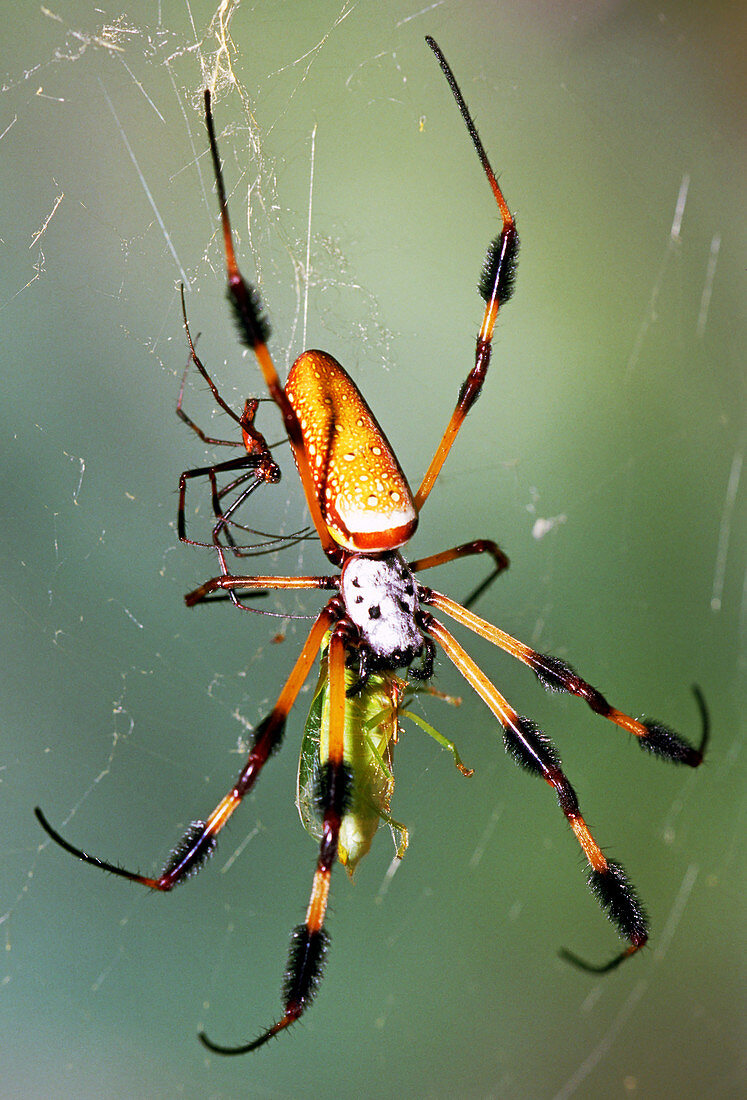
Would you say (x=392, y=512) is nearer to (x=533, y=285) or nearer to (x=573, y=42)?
(x=533, y=285)

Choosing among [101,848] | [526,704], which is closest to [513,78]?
[526,704]

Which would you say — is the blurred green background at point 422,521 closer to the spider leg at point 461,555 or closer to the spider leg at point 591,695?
the spider leg at point 591,695

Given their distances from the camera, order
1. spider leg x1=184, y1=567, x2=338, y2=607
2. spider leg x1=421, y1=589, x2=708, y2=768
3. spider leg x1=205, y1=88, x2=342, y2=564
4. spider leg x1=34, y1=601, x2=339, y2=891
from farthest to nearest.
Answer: spider leg x1=421, y1=589, x2=708, y2=768 < spider leg x1=184, y1=567, x2=338, y2=607 < spider leg x1=34, y1=601, x2=339, y2=891 < spider leg x1=205, y1=88, x2=342, y2=564

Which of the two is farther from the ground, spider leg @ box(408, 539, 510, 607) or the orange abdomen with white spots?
the orange abdomen with white spots

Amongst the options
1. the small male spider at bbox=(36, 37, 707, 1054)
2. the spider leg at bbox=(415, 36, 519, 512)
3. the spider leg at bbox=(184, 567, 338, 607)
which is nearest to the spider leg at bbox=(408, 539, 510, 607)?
the small male spider at bbox=(36, 37, 707, 1054)

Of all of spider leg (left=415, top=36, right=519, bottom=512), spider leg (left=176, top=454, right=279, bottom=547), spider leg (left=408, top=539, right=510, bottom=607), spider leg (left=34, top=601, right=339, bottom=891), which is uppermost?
spider leg (left=415, top=36, right=519, bottom=512)

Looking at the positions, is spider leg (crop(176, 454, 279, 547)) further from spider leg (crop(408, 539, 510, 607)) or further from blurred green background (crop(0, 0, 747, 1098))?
spider leg (crop(408, 539, 510, 607))

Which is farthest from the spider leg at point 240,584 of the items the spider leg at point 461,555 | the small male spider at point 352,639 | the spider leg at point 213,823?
the spider leg at point 461,555

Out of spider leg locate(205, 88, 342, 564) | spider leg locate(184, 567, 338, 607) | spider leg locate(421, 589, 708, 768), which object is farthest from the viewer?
spider leg locate(421, 589, 708, 768)

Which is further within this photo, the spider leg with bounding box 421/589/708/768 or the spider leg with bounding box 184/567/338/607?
the spider leg with bounding box 421/589/708/768
